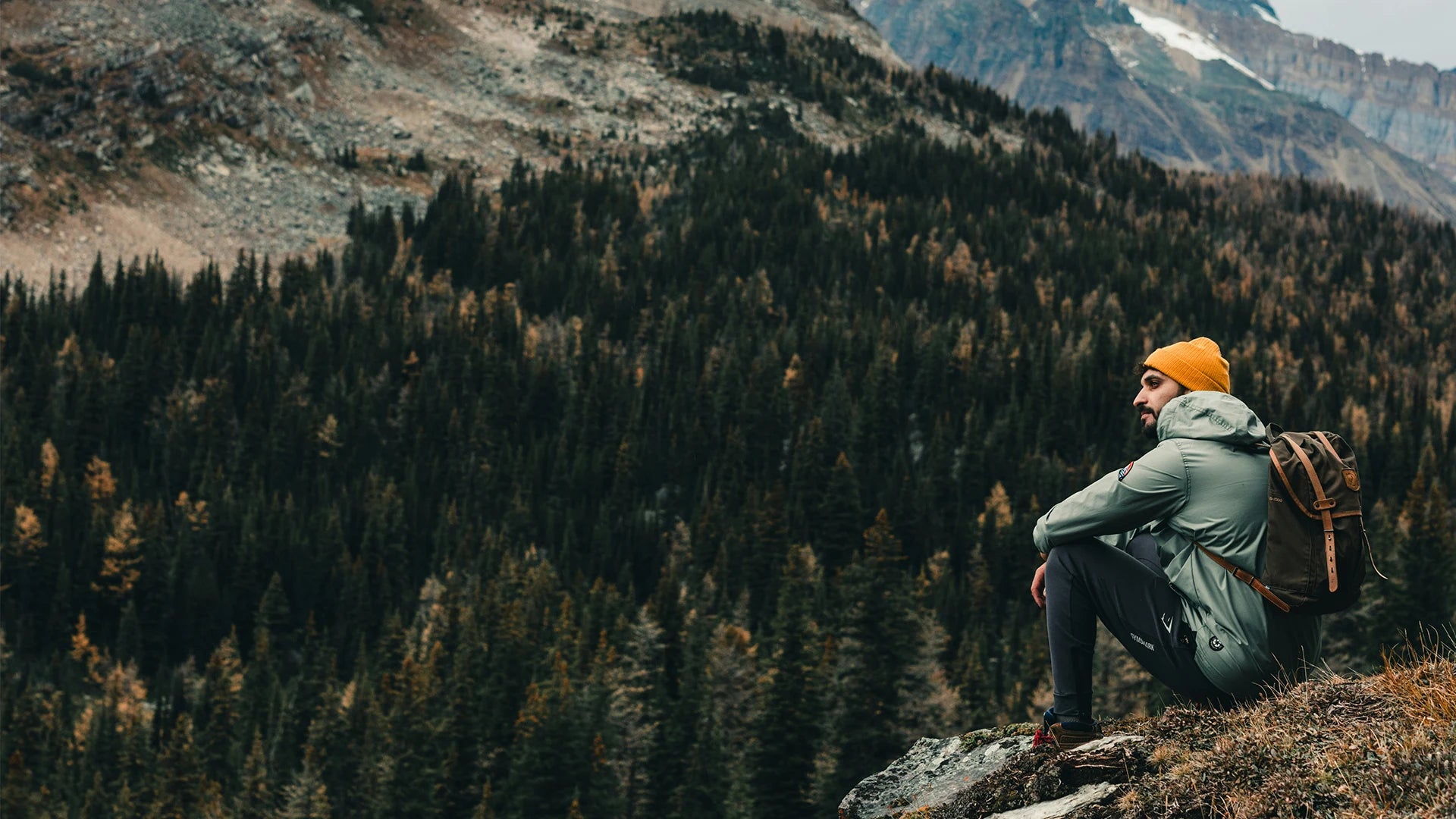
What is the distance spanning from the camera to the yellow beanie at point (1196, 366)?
31.1 feet

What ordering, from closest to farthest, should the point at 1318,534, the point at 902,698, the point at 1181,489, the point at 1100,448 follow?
the point at 1318,534 → the point at 1181,489 → the point at 902,698 → the point at 1100,448

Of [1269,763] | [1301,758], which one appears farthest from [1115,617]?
[1301,758]

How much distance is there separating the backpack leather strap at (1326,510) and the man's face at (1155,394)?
4.58 feet

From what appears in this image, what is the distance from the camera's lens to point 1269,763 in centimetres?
834

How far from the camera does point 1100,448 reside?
16012cm

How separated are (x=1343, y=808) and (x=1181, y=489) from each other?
2.41 metres

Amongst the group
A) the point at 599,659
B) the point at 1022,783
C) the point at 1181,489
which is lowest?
the point at 599,659

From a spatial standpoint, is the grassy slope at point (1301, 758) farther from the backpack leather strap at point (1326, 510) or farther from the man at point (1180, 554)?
the backpack leather strap at point (1326, 510)

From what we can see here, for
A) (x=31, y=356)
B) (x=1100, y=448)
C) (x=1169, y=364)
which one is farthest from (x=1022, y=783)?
(x=31, y=356)

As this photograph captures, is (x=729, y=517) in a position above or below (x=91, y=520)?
above

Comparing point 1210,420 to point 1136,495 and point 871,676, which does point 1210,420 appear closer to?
point 1136,495

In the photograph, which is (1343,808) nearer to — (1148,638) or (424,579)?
(1148,638)

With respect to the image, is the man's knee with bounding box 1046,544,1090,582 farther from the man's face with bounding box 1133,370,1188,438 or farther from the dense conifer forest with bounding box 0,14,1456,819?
the dense conifer forest with bounding box 0,14,1456,819

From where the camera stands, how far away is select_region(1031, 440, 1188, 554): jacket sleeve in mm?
8977
